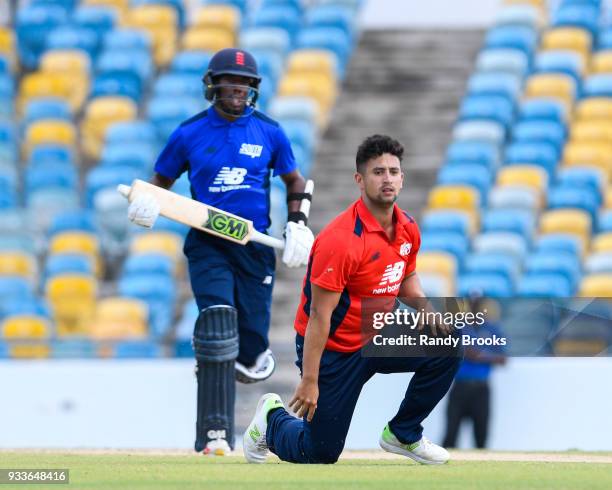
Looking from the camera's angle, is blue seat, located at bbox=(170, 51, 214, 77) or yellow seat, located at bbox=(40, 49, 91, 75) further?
yellow seat, located at bbox=(40, 49, 91, 75)

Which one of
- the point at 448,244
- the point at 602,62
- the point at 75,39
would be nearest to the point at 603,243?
the point at 448,244

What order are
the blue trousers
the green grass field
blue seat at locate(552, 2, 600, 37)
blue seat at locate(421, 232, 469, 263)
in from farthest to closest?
blue seat at locate(552, 2, 600, 37), blue seat at locate(421, 232, 469, 263), the blue trousers, the green grass field

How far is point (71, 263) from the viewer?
48.2ft

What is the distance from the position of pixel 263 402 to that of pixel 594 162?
7.96 m

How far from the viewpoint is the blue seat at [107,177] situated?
15.5 meters

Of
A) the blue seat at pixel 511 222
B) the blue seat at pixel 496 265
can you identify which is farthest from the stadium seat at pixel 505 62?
the blue seat at pixel 496 265

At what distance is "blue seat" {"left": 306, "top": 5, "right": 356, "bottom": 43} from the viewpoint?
58.3 feet

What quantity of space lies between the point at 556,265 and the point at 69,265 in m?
4.31

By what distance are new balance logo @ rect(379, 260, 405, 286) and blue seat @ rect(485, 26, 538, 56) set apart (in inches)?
395

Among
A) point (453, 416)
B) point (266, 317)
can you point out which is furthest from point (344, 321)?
point (453, 416)

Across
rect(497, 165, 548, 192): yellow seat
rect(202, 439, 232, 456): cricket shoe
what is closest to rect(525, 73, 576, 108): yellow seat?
rect(497, 165, 548, 192): yellow seat

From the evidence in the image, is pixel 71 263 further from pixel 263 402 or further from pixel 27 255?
pixel 263 402

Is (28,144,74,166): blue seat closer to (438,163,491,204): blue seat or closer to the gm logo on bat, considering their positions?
(438,163,491,204): blue seat

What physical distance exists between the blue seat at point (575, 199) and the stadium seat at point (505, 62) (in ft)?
7.15
